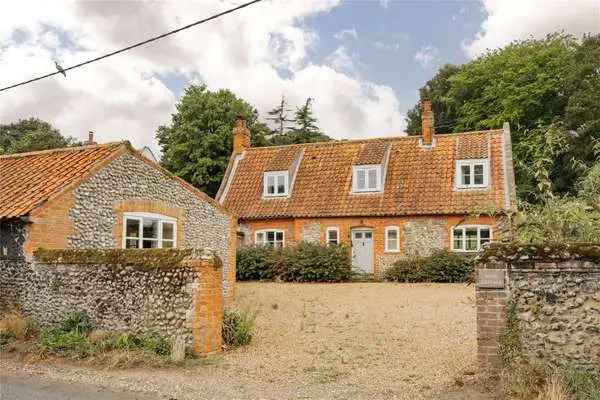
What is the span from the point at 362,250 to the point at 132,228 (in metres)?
13.9

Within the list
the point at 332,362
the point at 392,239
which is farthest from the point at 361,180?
the point at 332,362

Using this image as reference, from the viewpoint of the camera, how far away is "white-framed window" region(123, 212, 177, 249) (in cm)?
1614

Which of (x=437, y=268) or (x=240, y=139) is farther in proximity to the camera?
(x=240, y=139)

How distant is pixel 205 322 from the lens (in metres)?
10.3

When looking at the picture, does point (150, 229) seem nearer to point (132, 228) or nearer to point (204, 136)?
point (132, 228)

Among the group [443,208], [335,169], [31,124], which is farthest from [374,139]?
[31,124]

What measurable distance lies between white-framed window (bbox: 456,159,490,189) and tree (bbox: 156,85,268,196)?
20.9 meters

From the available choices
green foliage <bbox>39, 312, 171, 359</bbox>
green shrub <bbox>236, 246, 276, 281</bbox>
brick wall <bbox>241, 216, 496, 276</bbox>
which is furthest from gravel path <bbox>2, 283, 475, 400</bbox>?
green shrub <bbox>236, 246, 276, 281</bbox>

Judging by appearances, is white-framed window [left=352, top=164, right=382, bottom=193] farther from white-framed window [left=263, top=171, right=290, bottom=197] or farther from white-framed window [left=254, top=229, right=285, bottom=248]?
white-framed window [left=254, top=229, right=285, bottom=248]

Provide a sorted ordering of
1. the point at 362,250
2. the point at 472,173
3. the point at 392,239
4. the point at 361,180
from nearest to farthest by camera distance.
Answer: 1. the point at 472,173
2. the point at 392,239
3. the point at 362,250
4. the point at 361,180

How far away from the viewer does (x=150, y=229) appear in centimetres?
1698

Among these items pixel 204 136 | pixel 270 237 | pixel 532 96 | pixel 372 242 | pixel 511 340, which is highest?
pixel 532 96

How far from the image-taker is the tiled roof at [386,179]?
26.7 metres

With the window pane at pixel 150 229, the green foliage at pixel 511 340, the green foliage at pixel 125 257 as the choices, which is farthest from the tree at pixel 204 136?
the green foliage at pixel 511 340
